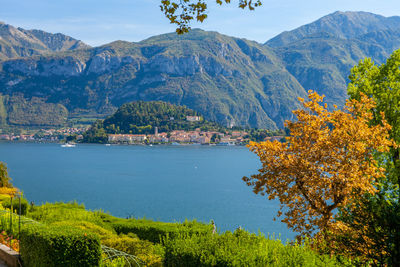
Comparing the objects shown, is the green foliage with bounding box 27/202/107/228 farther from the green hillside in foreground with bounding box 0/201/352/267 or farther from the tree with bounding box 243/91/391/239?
the tree with bounding box 243/91/391/239

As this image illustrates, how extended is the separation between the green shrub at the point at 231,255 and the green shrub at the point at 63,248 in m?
1.29

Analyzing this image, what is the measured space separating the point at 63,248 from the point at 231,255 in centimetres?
266

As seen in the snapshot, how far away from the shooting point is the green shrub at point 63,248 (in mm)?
5703

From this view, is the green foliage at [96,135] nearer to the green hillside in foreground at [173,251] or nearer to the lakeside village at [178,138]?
the lakeside village at [178,138]

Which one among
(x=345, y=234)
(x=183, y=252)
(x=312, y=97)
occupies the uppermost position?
(x=312, y=97)

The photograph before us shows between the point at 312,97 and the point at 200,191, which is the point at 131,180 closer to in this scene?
the point at 200,191

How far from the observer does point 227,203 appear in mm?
52812

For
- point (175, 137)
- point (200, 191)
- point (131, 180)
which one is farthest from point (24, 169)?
point (175, 137)

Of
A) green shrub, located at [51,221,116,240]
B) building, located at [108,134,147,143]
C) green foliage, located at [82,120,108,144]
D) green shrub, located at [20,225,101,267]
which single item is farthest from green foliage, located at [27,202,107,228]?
green foliage, located at [82,120,108,144]

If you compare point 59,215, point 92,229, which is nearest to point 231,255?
point 92,229

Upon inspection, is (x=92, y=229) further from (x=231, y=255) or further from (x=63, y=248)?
(x=231, y=255)

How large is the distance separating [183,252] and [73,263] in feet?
6.23

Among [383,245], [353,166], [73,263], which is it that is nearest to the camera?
[383,245]

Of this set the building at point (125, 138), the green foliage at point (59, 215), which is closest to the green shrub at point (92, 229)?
the green foliage at point (59, 215)
